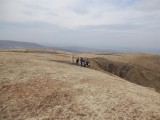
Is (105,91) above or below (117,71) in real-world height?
above

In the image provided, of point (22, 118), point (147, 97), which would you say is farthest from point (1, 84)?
point (147, 97)

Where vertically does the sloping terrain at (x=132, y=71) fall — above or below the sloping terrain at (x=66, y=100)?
below

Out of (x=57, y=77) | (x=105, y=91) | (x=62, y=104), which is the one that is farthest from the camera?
A: (x=57, y=77)

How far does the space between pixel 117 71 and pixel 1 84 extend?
228ft

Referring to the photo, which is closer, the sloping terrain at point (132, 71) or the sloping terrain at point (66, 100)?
the sloping terrain at point (66, 100)

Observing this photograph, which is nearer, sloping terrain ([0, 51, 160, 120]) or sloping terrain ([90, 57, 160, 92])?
sloping terrain ([0, 51, 160, 120])

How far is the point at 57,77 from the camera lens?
123 ft

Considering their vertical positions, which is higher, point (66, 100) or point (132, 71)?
point (66, 100)

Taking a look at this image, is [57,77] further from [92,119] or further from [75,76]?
[92,119]

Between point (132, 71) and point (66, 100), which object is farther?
point (132, 71)

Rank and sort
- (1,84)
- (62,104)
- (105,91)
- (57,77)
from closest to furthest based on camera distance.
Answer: (62,104) < (105,91) < (1,84) < (57,77)

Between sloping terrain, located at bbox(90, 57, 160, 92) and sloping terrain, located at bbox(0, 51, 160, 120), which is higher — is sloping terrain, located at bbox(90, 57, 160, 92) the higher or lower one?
the lower one

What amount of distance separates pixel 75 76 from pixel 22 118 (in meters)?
15.7

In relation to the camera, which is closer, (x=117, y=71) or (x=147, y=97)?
(x=147, y=97)
